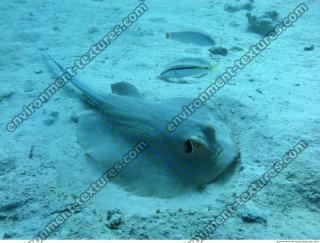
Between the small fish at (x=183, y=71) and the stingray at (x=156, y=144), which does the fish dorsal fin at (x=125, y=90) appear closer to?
the stingray at (x=156, y=144)

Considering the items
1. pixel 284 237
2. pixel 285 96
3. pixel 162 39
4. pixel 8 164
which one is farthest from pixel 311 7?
pixel 8 164

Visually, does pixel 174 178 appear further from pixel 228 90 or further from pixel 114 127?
pixel 228 90

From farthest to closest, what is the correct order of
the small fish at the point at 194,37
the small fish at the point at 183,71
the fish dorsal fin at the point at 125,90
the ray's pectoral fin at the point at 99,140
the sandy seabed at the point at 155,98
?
the small fish at the point at 194,37, the small fish at the point at 183,71, the fish dorsal fin at the point at 125,90, the ray's pectoral fin at the point at 99,140, the sandy seabed at the point at 155,98

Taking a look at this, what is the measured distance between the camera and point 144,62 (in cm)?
517

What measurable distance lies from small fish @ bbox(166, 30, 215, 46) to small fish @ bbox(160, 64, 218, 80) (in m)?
1.06

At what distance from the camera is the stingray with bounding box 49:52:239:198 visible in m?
2.60

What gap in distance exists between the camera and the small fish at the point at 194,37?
5.64 m

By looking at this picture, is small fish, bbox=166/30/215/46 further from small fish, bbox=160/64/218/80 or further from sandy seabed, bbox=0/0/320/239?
small fish, bbox=160/64/218/80

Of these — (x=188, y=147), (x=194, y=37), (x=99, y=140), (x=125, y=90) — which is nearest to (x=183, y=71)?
(x=125, y=90)

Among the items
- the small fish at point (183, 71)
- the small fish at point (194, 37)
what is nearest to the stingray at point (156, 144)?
the small fish at point (183, 71)

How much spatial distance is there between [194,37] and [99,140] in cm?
320

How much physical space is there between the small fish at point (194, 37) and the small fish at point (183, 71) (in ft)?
3.47

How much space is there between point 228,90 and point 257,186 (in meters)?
1.74

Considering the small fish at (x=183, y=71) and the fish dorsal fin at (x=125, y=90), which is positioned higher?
the fish dorsal fin at (x=125, y=90)
